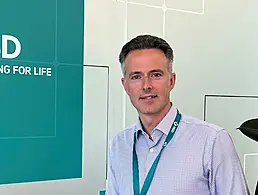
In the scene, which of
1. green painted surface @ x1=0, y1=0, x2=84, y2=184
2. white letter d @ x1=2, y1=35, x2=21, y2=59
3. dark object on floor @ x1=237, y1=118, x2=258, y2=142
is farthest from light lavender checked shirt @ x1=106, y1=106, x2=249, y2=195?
white letter d @ x1=2, y1=35, x2=21, y2=59

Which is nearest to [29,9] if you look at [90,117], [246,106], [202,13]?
[90,117]

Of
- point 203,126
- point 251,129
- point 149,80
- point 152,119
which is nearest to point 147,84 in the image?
point 149,80

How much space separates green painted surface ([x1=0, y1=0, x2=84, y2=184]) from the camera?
195 centimetres

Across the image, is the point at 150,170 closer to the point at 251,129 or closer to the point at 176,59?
the point at 251,129

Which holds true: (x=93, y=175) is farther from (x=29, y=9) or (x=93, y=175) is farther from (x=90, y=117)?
(x=29, y=9)

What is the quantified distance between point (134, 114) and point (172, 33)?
54 cm

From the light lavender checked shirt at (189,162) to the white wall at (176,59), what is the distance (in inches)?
19.4

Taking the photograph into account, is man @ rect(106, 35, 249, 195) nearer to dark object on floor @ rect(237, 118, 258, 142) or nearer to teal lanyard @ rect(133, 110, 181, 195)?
teal lanyard @ rect(133, 110, 181, 195)

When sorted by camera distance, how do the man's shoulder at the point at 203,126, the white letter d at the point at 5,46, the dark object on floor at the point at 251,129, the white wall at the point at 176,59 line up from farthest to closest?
the white wall at the point at 176,59 → the white letter d at the point at 5,46 → the man's shoulder at the point at 203,126 → the dark object on floor at the point at 251,129

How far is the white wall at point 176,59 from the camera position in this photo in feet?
7.25

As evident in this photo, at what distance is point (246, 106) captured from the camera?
2.85 m

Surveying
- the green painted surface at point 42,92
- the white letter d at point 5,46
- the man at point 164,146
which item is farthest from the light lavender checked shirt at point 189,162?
the white letter d at point 5,46

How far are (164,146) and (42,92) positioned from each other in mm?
701

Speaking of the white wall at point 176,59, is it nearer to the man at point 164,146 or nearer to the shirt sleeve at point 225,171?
the man at point 164,146
